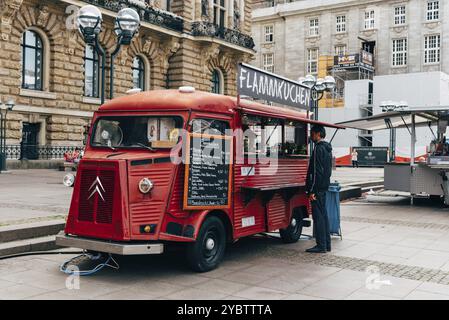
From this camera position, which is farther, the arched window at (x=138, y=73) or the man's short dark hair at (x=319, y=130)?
the arched window at (x=138, y=73)

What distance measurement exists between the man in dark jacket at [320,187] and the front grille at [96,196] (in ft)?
11.7

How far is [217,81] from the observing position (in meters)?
40.5

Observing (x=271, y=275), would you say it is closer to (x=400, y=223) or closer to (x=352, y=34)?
(x=400, y=223)

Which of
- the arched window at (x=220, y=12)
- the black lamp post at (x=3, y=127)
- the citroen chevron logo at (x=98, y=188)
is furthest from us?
the arched window at (x=220, y=12)

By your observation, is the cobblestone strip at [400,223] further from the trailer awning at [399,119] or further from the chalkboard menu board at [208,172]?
the chalkboard menu board at [208,172]

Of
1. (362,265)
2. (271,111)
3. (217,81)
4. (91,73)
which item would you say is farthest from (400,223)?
(217,81)

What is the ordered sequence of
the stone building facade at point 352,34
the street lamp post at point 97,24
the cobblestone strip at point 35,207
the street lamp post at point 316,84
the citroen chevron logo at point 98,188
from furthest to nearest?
1. the stone building facade at point 352,34
2. the street lamp post at point 316,84
3. the street lamp post at point 97,24
4. the cobblestone strip at point 35,207
5. the citroen chevron logo at point 98,188

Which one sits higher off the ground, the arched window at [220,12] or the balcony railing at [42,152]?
the arched window at [220,12]

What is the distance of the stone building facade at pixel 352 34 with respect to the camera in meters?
56.3

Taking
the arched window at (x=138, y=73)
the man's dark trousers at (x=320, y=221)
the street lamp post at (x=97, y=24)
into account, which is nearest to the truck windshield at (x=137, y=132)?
the man's dark trousers at (x=320, y=221)

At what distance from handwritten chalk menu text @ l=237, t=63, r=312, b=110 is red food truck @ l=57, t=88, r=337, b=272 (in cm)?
24

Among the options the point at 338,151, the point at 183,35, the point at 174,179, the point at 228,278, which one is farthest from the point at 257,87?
the point at 338,151
